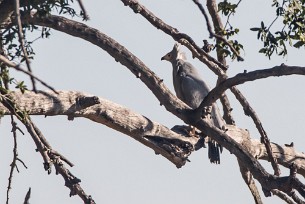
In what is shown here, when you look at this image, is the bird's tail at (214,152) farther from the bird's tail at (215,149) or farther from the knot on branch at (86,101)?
the knot on branch at (86,101)

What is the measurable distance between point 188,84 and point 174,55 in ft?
5.16

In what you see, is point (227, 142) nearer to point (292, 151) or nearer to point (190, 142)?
point (190, 142)

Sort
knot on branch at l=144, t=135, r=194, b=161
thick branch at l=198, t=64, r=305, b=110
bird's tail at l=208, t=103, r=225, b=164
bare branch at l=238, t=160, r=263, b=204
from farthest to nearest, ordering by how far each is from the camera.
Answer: bird's tail at l=208, t=103, r=225, b=164, bare branch at l=238, t=160, r=263, b=204, knot on branch at l=144, t=135, r=194, b=161, thick branch at l=198, t=64, r=305, b=110

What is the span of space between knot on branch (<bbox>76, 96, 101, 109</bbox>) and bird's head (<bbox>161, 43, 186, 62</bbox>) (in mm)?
6717

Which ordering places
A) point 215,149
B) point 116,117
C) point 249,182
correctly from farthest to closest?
point 215,149 → point 249,182 → point 116,117

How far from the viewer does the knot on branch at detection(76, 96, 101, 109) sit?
7.70m

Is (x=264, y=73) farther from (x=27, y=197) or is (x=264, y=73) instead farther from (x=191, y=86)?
(x=191, y=86)

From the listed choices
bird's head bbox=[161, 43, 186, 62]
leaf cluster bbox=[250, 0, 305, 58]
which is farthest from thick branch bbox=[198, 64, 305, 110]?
bird's head bbox=[161, 43, 186, 62]

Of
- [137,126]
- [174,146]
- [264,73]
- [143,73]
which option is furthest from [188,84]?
[264,73]

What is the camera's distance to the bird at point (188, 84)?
447 inches

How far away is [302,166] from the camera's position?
10531 mm

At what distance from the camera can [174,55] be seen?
14492mm

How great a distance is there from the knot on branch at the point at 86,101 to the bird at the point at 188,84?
11.8 ft

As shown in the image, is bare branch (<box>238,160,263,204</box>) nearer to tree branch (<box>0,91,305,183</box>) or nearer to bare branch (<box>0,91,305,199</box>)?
tree branch (<box>0,91,305,183</box>)
